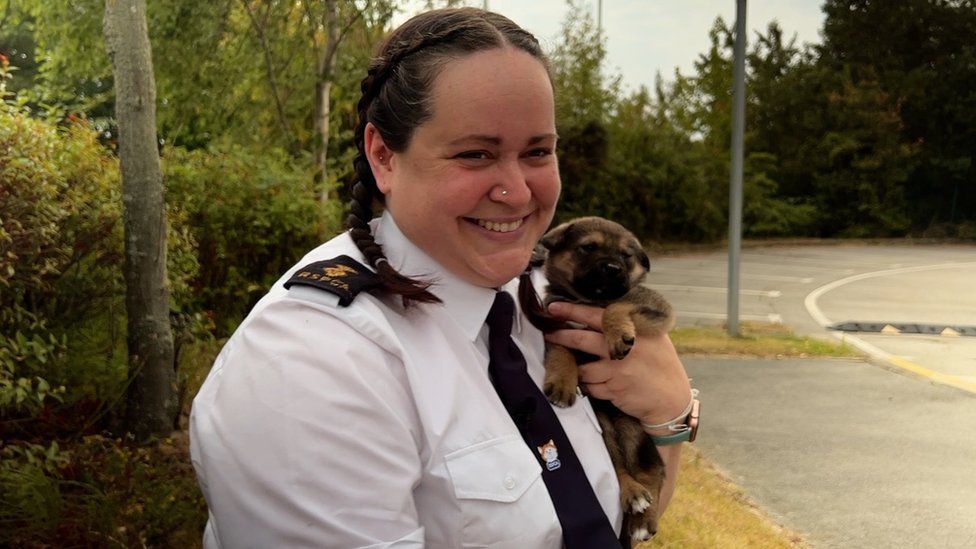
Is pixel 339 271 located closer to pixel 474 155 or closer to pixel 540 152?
pixel 474 155

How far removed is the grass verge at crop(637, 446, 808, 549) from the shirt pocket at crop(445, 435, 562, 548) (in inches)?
121

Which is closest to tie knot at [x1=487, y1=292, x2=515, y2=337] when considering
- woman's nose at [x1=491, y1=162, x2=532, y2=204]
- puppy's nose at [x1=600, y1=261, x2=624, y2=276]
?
woman's nose at [x1=491, y1=162, x2=532, y2=204]

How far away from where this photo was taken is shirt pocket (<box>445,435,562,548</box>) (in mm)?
1522

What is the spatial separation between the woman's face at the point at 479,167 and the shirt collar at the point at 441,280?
2 cm

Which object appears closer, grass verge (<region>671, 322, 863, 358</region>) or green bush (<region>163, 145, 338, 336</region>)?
green bush (<region>163, 145, 338, 336</region>)

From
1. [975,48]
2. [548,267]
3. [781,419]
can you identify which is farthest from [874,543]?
[975,48]

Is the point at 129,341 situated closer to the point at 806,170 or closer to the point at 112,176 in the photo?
the point at 112,176

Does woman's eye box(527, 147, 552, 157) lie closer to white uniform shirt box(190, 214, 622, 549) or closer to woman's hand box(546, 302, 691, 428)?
white uniform shirt box(190, 214, 622, 549)

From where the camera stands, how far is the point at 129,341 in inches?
183

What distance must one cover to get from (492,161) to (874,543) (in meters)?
4.28

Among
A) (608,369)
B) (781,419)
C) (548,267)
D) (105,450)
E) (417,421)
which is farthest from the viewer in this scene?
(781,419)

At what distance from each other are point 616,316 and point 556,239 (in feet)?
2.15

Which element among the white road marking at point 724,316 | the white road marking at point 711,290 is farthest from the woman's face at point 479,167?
the white road marking at point 711,290

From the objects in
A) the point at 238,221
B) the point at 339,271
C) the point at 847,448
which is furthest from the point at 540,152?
the point at 238,221
